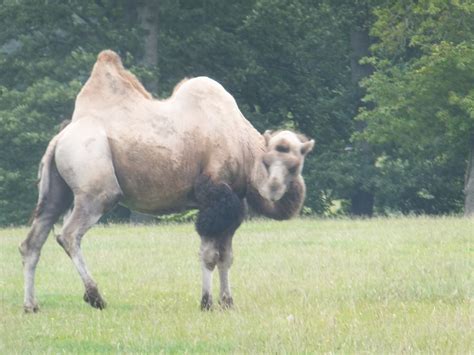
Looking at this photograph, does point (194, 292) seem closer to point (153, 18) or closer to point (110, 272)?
point (110, 272)

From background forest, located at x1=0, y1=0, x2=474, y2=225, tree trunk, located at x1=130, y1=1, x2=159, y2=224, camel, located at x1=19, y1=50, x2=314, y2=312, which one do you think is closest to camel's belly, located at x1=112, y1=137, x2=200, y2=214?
camel, located at x1=19, y1=50, x2=314, y2=312

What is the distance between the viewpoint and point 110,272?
16656 mm

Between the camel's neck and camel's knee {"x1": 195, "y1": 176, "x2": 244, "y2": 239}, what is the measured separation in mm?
365

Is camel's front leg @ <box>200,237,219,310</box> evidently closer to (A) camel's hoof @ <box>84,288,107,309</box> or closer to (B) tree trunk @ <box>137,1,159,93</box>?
(A) camel's hoof @ <box>84,288,107,309</box>

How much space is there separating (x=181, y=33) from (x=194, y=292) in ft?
88.2

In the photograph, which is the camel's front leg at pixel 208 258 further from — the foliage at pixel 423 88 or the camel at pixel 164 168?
the foliage at pixel 423 88

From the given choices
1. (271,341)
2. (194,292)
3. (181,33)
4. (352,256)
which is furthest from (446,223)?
(181,33)

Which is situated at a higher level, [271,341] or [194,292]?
[271,341]

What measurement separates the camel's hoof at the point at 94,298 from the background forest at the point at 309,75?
68.7ft

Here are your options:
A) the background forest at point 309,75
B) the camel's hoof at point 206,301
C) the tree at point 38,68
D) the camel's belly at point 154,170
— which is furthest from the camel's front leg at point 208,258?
the tree at point 38,68

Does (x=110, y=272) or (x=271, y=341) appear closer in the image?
(x=271, y=341)

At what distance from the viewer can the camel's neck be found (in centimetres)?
1302

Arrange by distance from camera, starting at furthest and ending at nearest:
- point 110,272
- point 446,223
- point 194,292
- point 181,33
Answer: point 181,33 < point 446,223 < point 110,272 < point 194,292

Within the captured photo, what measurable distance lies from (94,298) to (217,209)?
144 cm
